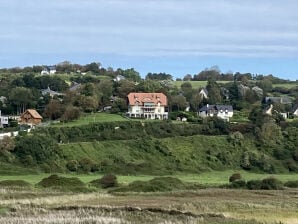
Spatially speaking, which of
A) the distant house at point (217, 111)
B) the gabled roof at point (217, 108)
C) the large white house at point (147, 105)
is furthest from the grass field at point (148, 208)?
the gabled roof at point (217, 108)

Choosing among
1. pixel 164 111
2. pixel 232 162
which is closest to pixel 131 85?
pixel 164 111

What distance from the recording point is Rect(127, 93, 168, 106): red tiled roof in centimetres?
12662

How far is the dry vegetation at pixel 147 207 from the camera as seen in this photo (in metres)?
34.1

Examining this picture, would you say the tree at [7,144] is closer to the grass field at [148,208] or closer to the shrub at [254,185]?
the grass field at [148,208]

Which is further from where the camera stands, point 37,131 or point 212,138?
point 212,138

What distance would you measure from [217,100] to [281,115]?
70.9 feet

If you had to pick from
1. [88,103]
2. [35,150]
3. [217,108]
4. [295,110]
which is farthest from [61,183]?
[295,110]

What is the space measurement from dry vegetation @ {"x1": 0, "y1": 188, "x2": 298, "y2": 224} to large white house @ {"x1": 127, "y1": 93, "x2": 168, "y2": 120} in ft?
240

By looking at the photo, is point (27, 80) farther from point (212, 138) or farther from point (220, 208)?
point (220, 208)

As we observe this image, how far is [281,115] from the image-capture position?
407ft

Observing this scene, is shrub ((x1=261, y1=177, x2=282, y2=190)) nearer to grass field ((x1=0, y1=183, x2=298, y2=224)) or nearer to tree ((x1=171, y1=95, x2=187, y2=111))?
grass field ((x1=0, y1=183, x2=298, y2=224))

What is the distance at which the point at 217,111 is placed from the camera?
127 m

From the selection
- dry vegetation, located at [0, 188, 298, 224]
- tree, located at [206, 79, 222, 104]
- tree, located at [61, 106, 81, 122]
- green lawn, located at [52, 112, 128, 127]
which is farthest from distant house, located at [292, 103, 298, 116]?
dry vegetation, located at [0, 188, 298, 224]

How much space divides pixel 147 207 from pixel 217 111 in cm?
8902
